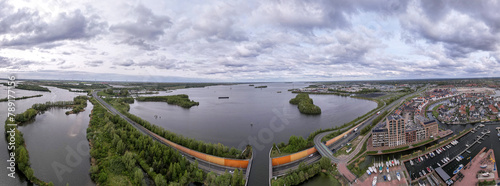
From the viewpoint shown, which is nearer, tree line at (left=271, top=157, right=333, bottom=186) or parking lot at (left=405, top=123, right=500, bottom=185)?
tree line at (left=271, top=157, right=333, bottom=186)

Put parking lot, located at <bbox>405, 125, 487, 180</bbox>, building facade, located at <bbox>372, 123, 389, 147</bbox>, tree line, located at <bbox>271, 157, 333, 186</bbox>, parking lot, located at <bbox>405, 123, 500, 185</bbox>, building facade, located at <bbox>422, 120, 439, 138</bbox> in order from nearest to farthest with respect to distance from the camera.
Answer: tree line, located at <bbox>271, 157, 333, 186</bbox>
parking lot, located at <bbox>405, 125, 487, 180</bbox>
parking lot, located at <bbox>405, 123, 500, 185</bbox>
building facade, located at <bbox>372, 123, 389, 147</bbox>
building facade, located at <bbox>422, 120, 439, 138</bbox>

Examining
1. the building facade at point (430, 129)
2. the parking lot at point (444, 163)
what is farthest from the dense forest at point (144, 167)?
the building facade at point (430, 129)

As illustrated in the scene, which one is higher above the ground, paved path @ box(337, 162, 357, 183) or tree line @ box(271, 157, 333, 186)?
tree line @ box(271, 157, 333, 186)

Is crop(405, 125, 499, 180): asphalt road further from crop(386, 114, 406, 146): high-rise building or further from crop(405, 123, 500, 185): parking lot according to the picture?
crop(386, 114, 406, 146): high-rise building

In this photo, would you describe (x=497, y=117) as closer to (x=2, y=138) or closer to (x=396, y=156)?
(x=396, y=156)

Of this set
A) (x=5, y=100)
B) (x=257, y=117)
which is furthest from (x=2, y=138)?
(x=5, y=100)

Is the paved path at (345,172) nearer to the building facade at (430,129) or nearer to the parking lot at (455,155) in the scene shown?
the parking lot at (455,155)

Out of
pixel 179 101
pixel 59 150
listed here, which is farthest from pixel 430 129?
pixel 179 101

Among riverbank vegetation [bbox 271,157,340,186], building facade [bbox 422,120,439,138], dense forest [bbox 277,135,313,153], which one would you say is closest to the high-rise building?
building facade [bbox 422,120,439,138]

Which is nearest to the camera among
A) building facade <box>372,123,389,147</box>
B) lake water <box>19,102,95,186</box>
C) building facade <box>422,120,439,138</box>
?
lake water <box>19,102,95,186</box>
